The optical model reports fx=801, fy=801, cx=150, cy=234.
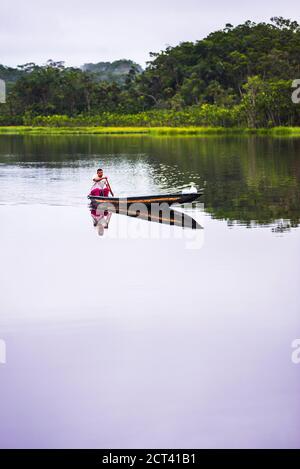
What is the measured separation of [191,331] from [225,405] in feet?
6.31

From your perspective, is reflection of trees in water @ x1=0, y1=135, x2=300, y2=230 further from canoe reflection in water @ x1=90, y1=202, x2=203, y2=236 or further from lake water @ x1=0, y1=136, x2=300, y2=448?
canoe reflection in water @ x1=90, y1=202, x2=203, y2=236

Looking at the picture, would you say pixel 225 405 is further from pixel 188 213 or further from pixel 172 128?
pixel 172 128

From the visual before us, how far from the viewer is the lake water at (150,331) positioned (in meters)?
6.86

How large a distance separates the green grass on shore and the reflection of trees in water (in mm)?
7023

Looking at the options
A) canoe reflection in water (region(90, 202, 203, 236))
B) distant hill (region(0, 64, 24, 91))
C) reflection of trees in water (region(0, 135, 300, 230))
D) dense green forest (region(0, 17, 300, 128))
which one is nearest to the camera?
canoe reflection in water (region(90, 202, 203, 236))

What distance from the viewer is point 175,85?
86.3 metres

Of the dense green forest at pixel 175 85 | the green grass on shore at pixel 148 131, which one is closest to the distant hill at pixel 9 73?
the dense green forest at pixel 175 85

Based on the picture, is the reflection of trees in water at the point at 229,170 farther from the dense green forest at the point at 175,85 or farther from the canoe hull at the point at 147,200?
the dense green forest at the point at 175,85

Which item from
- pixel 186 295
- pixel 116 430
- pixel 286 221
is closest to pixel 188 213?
pixel 286 221

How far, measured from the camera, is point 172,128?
6706 centimetres

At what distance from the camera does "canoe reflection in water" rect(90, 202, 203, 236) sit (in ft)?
55.4

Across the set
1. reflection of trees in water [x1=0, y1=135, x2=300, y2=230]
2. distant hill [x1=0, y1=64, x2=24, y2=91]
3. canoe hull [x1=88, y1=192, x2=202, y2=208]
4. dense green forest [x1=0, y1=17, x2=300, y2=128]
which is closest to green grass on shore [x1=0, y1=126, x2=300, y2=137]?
dense green forest [x1=0, y1=17, x2=300, y2=128]

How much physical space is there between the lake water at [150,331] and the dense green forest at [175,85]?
1957 inches

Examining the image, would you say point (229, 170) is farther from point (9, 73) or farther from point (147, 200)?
point (9, 73)
